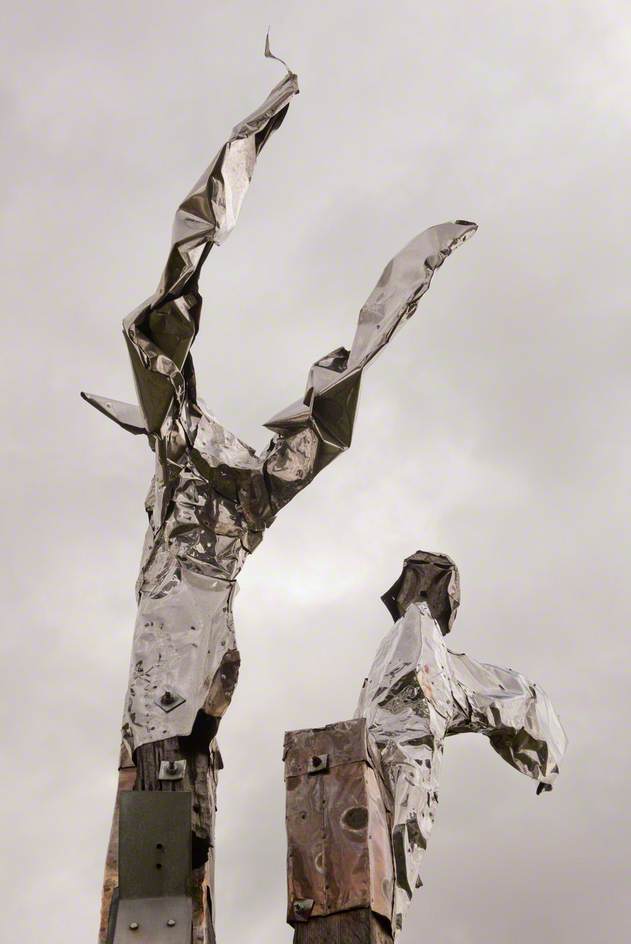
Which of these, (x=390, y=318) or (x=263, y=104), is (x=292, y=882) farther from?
(x=263, y=104)

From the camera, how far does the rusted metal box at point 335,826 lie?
5.92m

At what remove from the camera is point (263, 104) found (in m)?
7.11

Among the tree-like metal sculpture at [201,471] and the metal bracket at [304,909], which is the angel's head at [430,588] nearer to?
the tree-like metal sculpture at [201,471]

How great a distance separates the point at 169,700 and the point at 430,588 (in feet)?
8.11

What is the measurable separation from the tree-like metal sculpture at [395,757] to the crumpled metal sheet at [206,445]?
625 mm

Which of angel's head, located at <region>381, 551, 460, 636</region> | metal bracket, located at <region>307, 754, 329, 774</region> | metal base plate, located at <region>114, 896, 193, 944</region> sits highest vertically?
angel's head, located at <region>381, 551, 460, 636</region>

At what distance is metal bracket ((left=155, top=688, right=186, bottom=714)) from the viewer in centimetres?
624

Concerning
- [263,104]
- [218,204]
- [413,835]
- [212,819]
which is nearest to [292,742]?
[212,819]

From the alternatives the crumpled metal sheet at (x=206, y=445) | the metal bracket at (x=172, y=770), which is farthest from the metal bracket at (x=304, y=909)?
the crumpled metal sheet at (x=206, y=445)

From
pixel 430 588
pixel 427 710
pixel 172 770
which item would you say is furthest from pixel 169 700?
pixel 430 588

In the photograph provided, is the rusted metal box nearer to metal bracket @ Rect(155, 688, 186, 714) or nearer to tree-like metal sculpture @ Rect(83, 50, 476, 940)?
tree-like metal sculpture @ Rect(83, 50, 476, 940)

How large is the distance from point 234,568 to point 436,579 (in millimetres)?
1879

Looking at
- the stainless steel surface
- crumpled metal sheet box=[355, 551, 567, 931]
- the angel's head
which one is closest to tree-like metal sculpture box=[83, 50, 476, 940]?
the stainless steel surface

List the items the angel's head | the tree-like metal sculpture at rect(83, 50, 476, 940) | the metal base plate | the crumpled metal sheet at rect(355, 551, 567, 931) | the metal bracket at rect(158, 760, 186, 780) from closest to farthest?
the metal base plate, the metal bracket at rect(158, 760, 186, 780), the tree-like metal sculpture at rect(83, 50, 476, 940), the crumpled metal sheet at rect(355, 551, 567, 931), the angel's head
